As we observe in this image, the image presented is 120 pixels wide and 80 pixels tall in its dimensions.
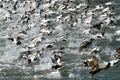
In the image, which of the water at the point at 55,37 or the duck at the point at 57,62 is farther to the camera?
the duck at the point at 57,62

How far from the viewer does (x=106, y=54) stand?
16.3 meters

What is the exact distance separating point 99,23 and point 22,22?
4.85 m

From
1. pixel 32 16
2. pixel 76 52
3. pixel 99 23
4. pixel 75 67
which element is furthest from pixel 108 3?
pixel 75 67

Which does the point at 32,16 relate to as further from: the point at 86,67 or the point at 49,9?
the point at 86,67

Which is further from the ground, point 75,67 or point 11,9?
point 11,9

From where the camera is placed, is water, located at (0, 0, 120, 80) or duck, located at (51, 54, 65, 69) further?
duck, located at (51, 54, 65, 69)

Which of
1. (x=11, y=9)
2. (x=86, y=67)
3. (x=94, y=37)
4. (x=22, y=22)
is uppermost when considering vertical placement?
(x=11, y=9)

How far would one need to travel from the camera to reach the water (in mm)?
15516

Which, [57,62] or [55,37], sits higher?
[55,37]

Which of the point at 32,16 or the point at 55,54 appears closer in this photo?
the point at 55,54

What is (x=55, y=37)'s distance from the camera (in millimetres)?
19469

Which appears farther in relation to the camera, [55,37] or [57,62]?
[55,37]

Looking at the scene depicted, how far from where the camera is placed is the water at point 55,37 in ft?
50.9

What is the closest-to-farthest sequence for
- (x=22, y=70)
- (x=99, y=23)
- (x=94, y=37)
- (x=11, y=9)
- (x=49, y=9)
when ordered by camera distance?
(x=22, y=70)
(x=94, y=37)
(x=99, y=23)
(x=49, y=9)
(x=11, y=9)
